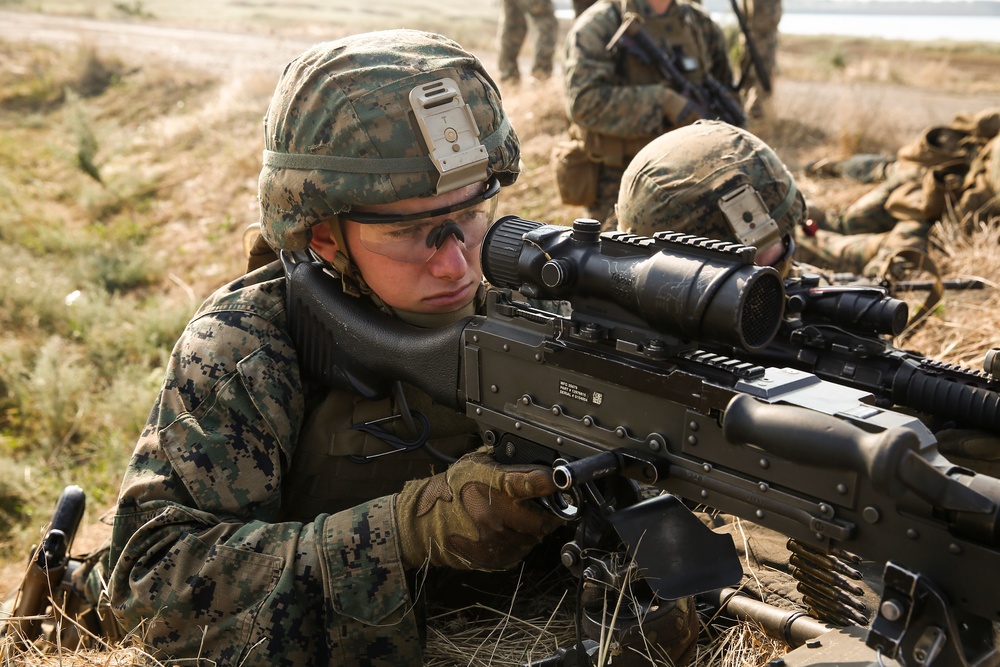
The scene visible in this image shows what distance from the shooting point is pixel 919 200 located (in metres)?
7.37

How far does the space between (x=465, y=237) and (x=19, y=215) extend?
998cm

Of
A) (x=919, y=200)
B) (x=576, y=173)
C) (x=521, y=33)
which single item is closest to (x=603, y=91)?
(x=576, y=173)

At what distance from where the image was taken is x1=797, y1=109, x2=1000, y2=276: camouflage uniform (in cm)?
688

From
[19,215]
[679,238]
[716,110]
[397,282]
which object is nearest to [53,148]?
[19,215]

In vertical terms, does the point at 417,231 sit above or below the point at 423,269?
above

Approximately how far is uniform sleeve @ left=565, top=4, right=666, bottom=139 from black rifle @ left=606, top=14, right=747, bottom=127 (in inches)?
5.5

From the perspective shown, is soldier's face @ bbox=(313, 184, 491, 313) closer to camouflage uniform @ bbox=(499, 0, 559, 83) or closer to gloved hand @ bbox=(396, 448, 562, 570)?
gloved hand @ bbox=(396, 448, 562, 570)

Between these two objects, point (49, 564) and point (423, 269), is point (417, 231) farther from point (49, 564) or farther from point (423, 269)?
point (49, 564)

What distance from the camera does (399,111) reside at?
2.68m

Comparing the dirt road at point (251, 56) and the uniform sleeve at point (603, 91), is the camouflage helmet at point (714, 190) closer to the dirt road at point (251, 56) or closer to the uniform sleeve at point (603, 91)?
the uniform sleeve at point (603, 91)

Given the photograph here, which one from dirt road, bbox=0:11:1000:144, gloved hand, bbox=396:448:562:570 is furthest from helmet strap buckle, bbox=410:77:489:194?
dirt road, bbox=0:11:1000:144

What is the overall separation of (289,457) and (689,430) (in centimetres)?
136

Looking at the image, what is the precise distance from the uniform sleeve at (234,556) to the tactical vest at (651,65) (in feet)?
17.3

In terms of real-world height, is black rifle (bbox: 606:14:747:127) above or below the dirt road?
above
